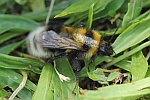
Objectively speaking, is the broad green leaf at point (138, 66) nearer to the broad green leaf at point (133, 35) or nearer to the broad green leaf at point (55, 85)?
the broad green leaf at point (133, 35)

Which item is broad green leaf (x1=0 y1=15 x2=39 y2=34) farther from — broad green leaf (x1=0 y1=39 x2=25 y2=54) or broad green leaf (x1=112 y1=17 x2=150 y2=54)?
broad green leaf (x1=112 y1=17 x2=150 y2=54)

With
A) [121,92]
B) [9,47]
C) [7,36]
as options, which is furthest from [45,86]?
[7,36]

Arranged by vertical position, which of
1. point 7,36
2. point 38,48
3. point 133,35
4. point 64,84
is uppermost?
point 7,36

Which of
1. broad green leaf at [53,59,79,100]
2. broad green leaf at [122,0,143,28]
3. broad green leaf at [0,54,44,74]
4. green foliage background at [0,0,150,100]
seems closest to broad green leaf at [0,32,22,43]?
green foliage background at [0,0,150,100]

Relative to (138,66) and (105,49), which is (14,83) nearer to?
(105,49)

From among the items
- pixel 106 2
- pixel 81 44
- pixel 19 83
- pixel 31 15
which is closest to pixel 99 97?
pixel 81 44

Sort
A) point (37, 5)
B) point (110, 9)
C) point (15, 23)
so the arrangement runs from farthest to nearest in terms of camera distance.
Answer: point (37, 5) → point (15, 23) → point (110, 9)

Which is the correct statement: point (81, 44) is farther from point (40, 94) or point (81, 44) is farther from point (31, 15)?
point (31, 15)
